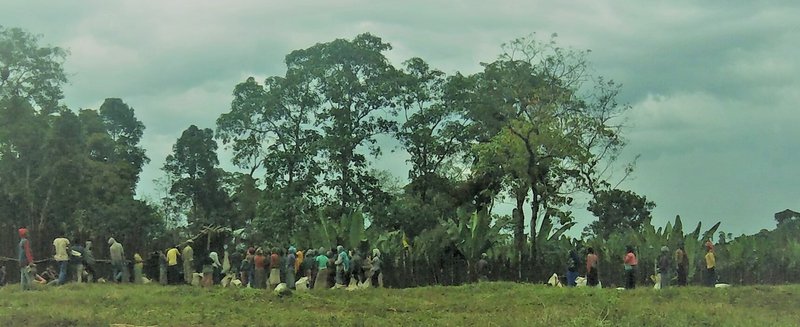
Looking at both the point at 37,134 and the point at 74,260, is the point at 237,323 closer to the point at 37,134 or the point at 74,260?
the point at 74,260

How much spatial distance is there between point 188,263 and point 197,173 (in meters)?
21.9

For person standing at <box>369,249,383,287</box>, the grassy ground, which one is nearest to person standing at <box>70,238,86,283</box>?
the grassy ground

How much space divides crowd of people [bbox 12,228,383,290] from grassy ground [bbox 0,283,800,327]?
2.72m

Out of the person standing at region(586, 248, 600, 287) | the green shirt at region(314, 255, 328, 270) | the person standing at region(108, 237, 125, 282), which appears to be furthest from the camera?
the person standing at region(586, 248, 600, 287)

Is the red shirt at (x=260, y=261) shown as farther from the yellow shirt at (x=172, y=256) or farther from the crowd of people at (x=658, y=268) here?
the crowd of people at (x=658, y=268)

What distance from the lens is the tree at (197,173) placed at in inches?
1780

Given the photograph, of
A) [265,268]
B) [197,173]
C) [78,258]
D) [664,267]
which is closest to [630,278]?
[664,267]

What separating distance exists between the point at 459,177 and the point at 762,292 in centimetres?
1715

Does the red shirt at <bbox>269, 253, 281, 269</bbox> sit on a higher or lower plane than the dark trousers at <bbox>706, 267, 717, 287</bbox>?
higher

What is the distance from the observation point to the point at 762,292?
20.8 meters

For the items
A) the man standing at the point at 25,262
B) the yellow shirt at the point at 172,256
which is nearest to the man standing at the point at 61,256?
the man standing at the point at 25,262

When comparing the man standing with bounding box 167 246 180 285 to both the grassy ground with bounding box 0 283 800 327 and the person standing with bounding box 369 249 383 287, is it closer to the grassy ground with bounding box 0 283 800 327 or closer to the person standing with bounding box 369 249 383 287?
the grassy ground with bounding box 0 283 800 327

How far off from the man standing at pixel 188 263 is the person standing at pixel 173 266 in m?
0.26

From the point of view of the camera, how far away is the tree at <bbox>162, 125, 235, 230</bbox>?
45219 millimetres
